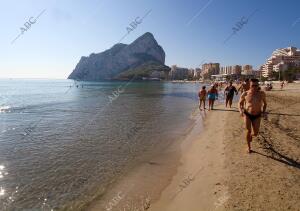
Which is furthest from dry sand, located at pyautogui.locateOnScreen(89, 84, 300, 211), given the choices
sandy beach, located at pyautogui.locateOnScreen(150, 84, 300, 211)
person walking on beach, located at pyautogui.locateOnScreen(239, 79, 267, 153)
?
person walking on beach, located at pyautogui.locateOnScreen(239, 79, 267, 153)

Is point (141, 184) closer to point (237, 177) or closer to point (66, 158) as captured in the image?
point (237, 177)

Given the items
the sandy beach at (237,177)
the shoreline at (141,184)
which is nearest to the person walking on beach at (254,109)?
the sandy beach at (237,177)

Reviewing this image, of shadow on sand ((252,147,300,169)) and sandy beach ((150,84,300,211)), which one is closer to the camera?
sandy beach ((150,84,300,211))

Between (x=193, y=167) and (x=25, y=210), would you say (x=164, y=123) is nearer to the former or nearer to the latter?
(x=193, y=167)

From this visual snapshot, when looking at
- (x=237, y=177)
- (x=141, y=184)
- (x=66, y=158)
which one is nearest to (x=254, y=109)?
(x=237, y=177)

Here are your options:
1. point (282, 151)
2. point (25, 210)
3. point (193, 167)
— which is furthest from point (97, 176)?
point (282, 151)

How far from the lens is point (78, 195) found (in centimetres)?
661

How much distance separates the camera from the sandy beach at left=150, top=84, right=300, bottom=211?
203 inches

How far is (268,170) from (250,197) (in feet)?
5.40

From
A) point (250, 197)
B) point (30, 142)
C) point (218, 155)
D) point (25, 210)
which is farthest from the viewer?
point (30, 142)

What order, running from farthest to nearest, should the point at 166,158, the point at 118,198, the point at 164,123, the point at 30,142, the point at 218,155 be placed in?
the point at 164,123
the point at 30,142
the point at 166,158
the point at 218,155
the point at 118,198

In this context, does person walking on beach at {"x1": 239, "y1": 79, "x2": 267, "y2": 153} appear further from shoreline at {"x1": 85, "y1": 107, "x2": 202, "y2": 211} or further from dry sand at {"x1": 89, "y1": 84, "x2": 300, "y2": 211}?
shoreline at {"x1": 85, "y1": 107, "x2": 202, "y2": 211}

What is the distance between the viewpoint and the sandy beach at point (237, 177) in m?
5.16

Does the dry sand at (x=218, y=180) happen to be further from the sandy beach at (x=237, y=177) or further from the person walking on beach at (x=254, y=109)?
the person walking on beach at (x=254, y=109)
